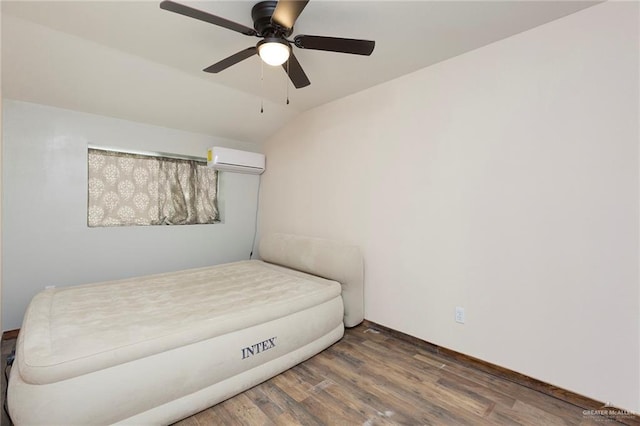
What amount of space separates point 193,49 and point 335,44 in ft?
4.28

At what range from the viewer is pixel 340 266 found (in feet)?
9.11

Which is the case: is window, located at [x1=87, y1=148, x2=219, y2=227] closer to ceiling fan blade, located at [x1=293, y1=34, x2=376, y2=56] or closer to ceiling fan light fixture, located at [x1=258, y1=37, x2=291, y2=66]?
ceiling fan light fixture, located at [x1=258, y1=37, x2=291, y2=66]

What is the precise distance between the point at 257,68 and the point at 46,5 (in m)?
1.41

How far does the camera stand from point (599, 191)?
1.71m

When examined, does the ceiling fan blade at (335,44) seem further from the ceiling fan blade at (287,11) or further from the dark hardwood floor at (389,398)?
the dark hardwood floor at (389,398)

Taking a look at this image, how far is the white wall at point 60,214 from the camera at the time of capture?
2.57 m

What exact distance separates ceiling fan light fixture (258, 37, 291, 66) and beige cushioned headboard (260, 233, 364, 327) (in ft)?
5.90

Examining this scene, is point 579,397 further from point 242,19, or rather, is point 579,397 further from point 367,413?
point 242,19

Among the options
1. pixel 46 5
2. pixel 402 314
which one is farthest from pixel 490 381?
pixel 46 5

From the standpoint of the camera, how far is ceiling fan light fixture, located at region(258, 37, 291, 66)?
1.67 m

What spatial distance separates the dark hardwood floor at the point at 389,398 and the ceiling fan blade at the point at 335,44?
221 centimetres

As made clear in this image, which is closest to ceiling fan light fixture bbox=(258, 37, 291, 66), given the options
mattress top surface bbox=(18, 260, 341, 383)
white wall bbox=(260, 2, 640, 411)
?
white wall bbox=(260, 2, 640, 411)

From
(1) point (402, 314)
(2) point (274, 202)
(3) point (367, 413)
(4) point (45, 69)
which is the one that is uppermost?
(4) point (45, 69)

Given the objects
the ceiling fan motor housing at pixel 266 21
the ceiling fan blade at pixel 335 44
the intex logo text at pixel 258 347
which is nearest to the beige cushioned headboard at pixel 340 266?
the intex logo text at pixel 258 347
